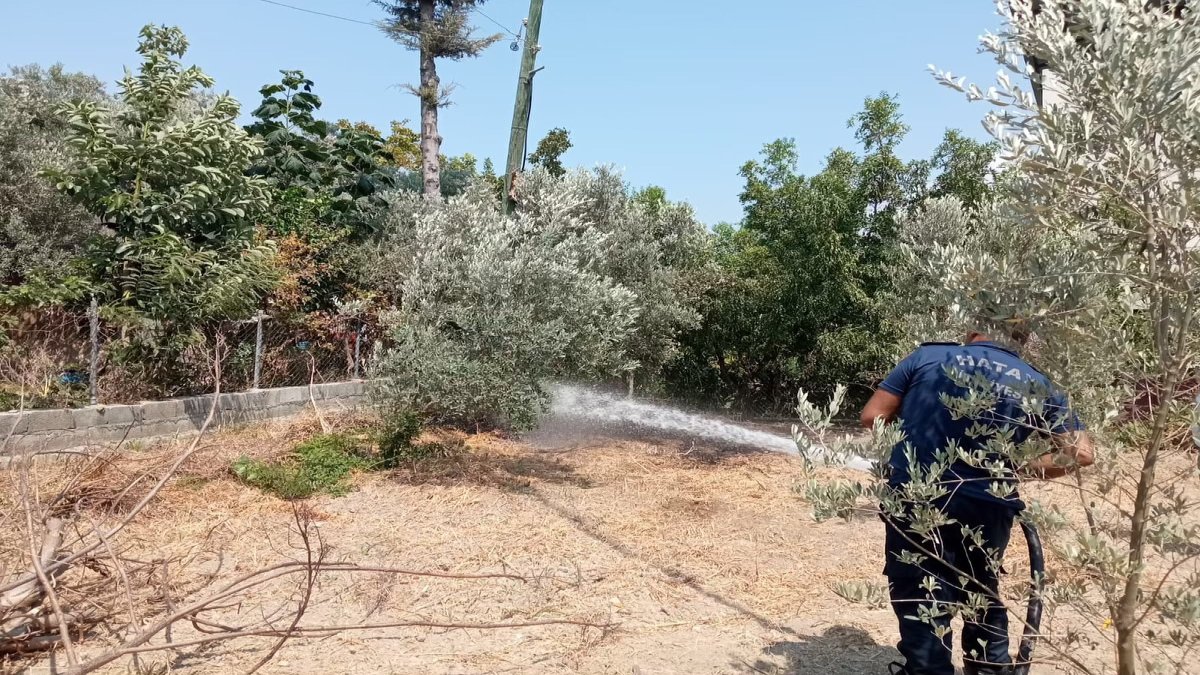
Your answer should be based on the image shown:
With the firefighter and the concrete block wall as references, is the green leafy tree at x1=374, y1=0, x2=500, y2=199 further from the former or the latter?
the firefighter

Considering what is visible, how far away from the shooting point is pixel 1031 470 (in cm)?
249

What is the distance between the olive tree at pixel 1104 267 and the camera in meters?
1.98

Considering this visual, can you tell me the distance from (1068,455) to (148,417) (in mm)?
8466

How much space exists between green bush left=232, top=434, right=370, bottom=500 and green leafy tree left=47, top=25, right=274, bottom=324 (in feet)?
6.89

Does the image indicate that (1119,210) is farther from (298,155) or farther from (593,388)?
(298,155)

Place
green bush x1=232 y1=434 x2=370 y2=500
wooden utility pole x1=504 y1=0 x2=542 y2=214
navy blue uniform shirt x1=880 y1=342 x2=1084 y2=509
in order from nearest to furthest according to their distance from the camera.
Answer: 1. navy blue uniform shirt x1=880 y1=342 x2=1084 y2=509
2. green bush x1=232 y1=434 x2=370 y2=500
3. wooden utility pole x1=504 y1=0 x2=542 y2=214

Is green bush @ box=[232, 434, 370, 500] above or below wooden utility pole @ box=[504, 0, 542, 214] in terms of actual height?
below

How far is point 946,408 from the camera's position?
2883 mm

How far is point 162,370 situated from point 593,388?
5904 mm

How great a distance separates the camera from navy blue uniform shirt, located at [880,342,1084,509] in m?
2.71

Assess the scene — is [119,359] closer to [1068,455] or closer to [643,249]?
[643,249]

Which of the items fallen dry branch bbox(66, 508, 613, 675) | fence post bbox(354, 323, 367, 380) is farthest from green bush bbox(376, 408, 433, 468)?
fence post bbox(354, 323, 367, 380)

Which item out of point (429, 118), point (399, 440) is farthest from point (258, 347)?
point (429, 118)

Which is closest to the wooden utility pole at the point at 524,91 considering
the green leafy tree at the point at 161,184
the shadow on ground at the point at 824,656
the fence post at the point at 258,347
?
the green leafy tree at the point at 161,184
